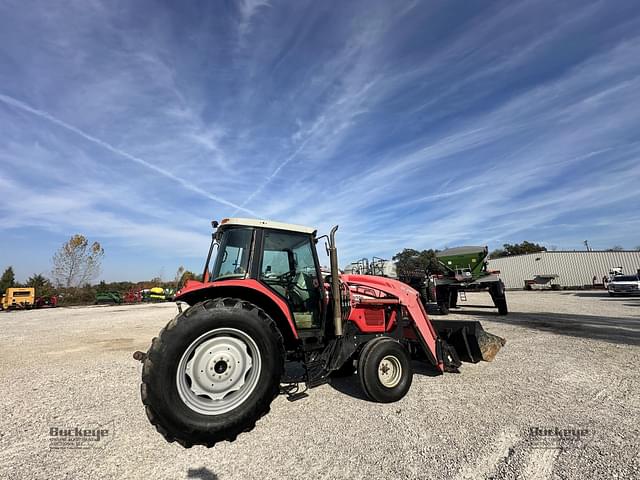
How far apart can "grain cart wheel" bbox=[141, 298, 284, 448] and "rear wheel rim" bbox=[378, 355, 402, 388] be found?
1.73 meters

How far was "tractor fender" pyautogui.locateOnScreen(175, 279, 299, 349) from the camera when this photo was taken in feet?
10.8

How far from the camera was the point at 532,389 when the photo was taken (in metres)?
4.24

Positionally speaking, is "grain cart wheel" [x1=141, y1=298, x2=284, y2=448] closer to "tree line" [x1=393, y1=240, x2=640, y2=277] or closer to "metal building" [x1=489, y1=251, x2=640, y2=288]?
"tree line" [x1=393, y1=240, x2=640, y2=277]

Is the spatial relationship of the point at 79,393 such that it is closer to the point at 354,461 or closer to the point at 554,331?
the point at 354,461

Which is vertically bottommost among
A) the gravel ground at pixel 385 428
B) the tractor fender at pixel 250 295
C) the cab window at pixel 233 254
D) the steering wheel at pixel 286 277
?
the gravel ground at pixel 385 428

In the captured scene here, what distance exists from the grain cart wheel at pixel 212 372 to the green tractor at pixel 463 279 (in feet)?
37.3

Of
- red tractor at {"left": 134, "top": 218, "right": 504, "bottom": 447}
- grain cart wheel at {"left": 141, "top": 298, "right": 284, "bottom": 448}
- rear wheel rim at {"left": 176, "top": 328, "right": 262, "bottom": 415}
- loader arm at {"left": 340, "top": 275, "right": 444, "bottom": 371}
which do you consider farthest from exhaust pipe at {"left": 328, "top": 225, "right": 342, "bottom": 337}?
rear wheel rim at {"left": 176, "top": 328, "right": 262, "bottom": 415}

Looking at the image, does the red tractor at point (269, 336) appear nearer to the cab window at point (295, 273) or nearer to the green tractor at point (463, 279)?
the cab window at point (295, 273)

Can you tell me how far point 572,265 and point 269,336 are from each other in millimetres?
46652

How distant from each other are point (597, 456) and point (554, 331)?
6.96 metres

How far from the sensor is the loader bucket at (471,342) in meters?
5.32
